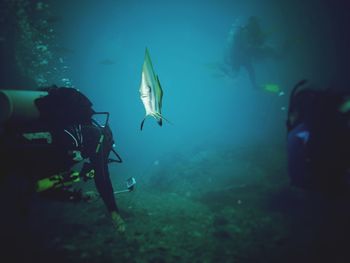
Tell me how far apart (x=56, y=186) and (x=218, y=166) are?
1304cm

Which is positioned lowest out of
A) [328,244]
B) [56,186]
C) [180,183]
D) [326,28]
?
[180,183]

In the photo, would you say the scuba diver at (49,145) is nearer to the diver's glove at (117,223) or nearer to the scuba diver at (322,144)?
the diver's glove at (117,223)

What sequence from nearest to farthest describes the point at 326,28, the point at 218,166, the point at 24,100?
the point at 24,100
the point at 218,166
the point at 326,28

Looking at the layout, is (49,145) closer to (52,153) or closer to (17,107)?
(52,153)

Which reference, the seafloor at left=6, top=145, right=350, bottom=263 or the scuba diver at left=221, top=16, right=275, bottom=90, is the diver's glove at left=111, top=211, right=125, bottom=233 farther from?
the scuba diver at left=221, top=16, right=275, bottom=90

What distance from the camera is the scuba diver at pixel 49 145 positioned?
93.0 inches

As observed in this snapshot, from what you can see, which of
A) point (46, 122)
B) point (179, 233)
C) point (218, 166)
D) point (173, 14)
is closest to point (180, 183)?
point (218, 166)

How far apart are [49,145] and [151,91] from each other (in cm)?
159

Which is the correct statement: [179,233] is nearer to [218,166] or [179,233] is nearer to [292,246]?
[292,246]

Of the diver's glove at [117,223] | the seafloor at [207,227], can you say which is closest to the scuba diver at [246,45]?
the seafloor at [207,227]

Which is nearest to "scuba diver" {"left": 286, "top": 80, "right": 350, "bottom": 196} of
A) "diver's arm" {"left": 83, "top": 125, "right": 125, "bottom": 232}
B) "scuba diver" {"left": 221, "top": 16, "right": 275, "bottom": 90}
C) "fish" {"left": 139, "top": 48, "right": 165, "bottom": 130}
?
"fish" {"left": 139, "top": 48, "right": 165, "bottom": 130}

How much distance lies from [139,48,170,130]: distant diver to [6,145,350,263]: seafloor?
17.2 ft

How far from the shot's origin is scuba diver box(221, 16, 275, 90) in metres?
18.7

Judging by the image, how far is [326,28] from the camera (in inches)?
855
